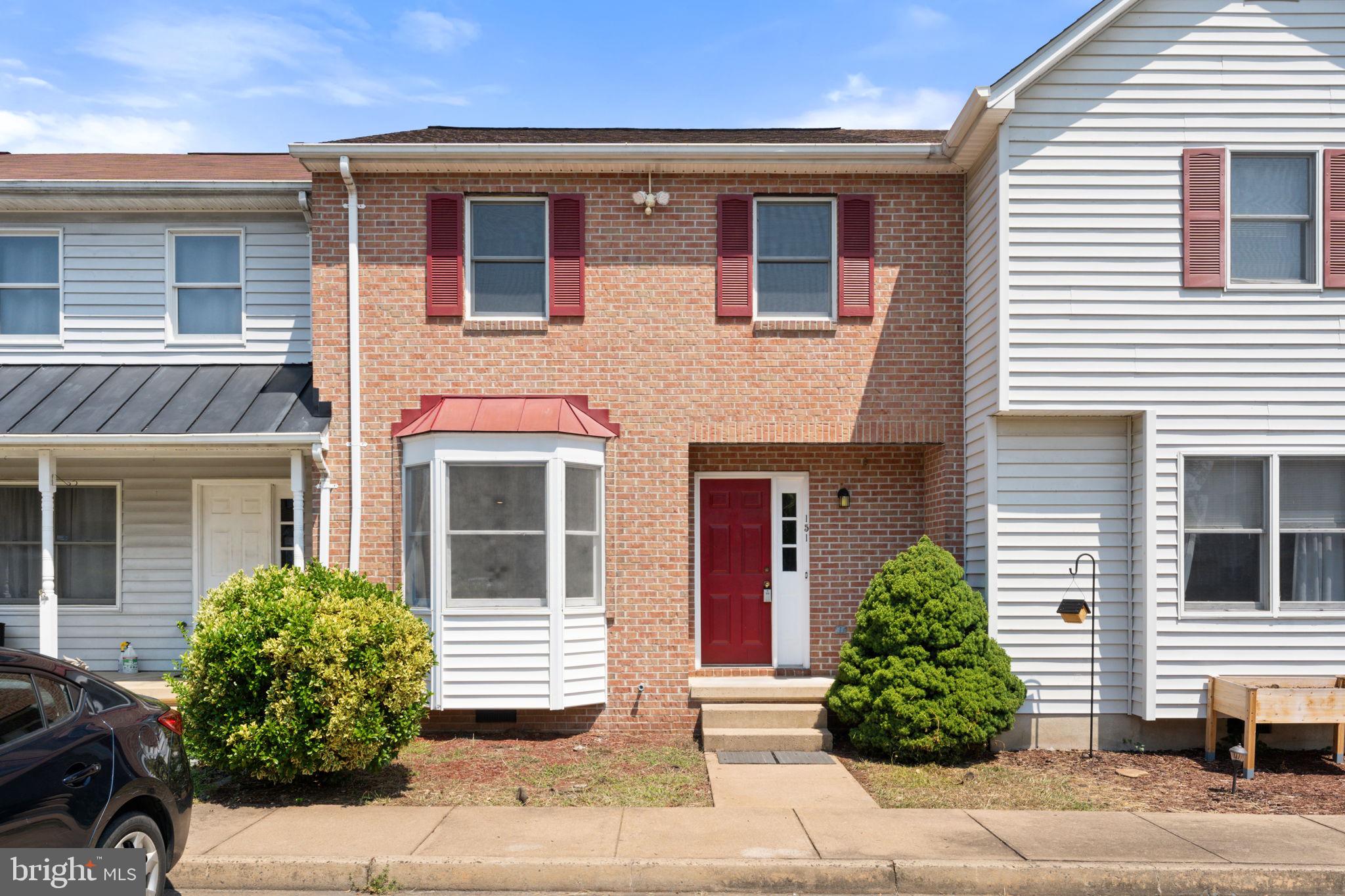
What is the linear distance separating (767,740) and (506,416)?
160 inches

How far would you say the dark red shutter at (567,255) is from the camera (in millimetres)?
10438

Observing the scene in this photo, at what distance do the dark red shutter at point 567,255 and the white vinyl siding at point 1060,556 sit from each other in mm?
4448

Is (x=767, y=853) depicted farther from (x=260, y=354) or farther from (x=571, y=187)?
(x=260, y=354)

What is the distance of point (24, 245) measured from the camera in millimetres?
11453

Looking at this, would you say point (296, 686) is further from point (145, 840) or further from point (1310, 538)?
point (1310, 538)

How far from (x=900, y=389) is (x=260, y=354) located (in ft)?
23.2

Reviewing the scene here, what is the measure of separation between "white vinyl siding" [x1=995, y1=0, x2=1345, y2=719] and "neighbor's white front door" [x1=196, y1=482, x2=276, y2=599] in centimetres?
833

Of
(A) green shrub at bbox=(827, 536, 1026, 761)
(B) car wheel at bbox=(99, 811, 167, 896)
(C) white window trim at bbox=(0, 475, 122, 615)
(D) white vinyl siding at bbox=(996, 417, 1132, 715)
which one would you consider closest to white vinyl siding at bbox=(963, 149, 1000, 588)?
(D) white vinyl siding at bbox=(996, 417, 1132, 715)

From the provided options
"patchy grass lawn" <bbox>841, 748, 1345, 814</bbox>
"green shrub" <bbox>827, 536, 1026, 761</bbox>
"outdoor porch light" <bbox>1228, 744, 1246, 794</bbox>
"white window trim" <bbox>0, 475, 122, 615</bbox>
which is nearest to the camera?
"patchy grass lawn" <bbox>841, 748, 1345, 814</bbox>

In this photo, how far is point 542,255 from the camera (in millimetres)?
10586

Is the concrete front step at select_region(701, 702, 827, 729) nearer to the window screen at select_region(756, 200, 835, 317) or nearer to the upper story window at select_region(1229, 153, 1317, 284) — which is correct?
the window screen at select_region(756, 200, 835, 317)

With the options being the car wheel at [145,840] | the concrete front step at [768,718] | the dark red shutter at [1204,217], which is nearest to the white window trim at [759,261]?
the dark red shutter at [1204,217]

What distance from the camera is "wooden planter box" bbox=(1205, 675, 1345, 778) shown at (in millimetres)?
8602

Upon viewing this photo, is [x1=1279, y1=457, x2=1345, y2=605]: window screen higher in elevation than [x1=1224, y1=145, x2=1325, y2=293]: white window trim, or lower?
lower
